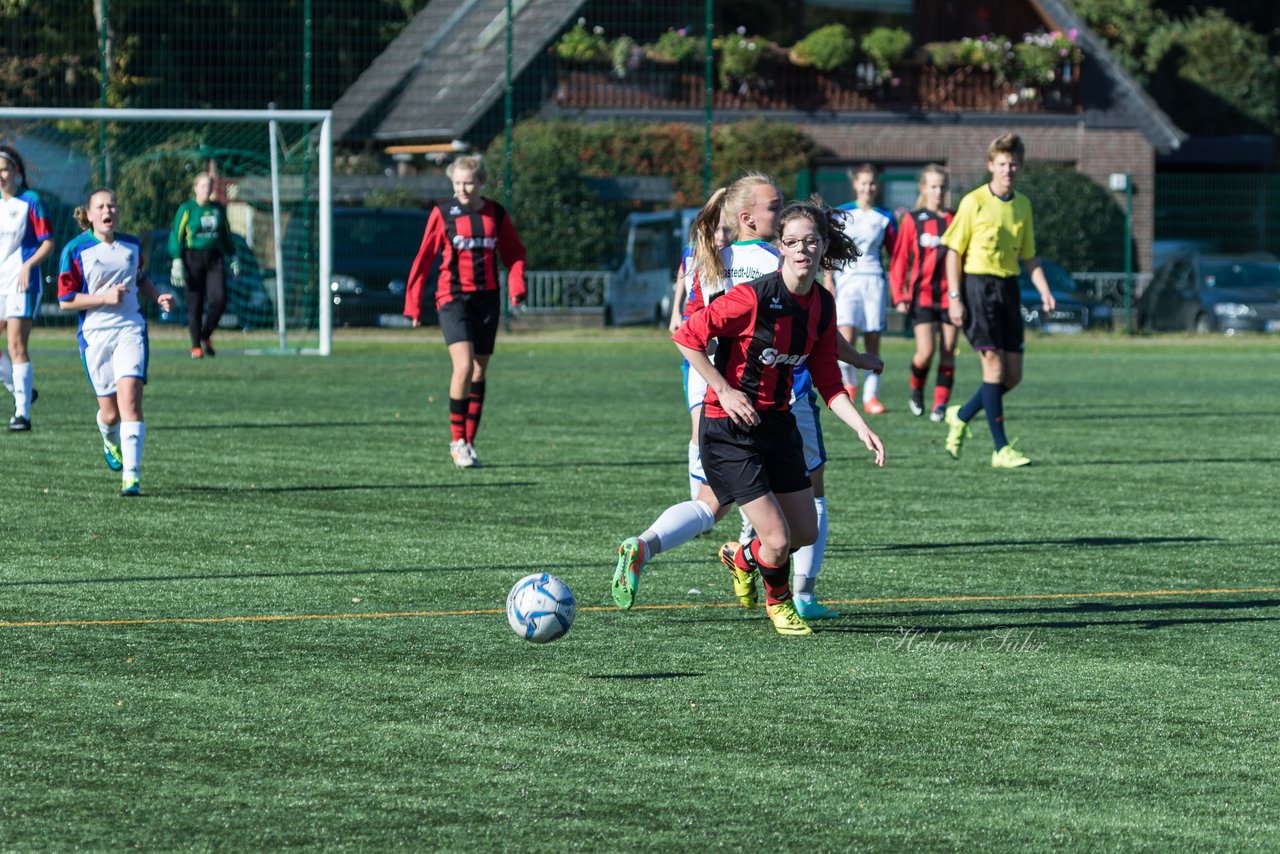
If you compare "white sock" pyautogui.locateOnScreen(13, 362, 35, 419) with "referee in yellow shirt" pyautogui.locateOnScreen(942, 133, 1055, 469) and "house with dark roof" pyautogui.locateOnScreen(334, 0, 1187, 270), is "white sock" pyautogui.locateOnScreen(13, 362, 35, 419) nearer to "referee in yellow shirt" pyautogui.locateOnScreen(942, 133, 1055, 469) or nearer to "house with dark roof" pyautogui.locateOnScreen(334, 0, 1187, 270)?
"referee in yellow shirt" pyautogui.locateOnScreen(942, 133, 1055, 469)

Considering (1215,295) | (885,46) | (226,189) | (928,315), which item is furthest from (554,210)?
(928,315)

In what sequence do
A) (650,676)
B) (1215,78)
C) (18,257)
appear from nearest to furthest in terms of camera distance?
(650,676)
(18,257)
(1215,78)

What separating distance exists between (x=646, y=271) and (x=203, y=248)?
9.86 meters

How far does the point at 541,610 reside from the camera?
6809 mm

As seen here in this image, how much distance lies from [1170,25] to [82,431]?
3928cm

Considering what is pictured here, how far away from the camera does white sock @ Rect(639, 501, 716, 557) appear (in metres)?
7.31

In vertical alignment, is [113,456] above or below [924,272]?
below

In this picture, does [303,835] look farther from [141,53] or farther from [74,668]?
[141,53]

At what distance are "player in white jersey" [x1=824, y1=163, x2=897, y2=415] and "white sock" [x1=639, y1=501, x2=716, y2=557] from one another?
345 inches

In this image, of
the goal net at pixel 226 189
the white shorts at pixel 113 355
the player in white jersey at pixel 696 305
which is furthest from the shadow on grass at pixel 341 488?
the goal net at pixel 226 189

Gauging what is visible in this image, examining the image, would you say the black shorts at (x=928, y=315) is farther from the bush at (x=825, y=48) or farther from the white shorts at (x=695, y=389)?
the bush at (x=825, y=48)

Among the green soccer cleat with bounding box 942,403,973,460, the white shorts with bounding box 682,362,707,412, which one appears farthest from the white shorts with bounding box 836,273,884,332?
the white shorts with bounding box 682,362,707,412

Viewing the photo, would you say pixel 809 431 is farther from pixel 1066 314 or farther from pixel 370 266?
pixel 1066 314

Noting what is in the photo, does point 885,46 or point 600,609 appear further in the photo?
point 885,46
